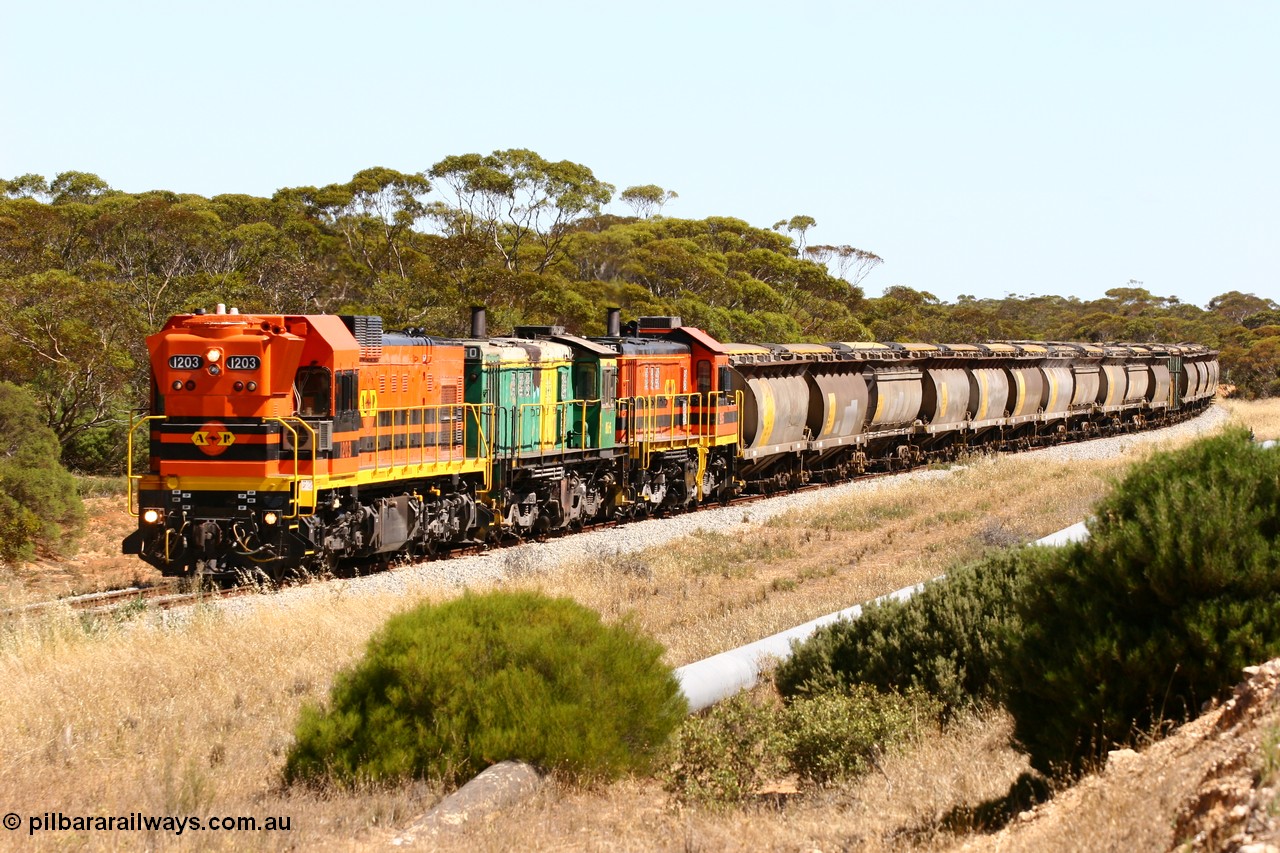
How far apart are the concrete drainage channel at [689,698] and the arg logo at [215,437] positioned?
812cm

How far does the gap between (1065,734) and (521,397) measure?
15.5 metres

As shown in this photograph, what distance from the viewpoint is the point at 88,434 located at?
143ft

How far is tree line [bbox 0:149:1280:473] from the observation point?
4009 centimetres

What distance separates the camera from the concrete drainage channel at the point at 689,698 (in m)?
7.68

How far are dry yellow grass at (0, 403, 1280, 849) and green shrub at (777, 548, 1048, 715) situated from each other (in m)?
0.91

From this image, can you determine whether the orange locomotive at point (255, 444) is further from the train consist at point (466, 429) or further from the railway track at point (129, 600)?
the railway track at point (129, 600)

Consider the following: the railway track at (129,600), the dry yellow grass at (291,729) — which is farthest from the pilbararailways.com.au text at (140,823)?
the railway track at (129,600)

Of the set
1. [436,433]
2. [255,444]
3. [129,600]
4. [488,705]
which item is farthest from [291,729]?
[436,433]

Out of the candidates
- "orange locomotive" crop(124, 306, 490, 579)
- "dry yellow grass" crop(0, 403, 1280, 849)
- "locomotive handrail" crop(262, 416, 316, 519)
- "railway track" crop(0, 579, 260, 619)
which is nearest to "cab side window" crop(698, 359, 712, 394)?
"dry yellow grass" crop(0, 403, 1280, 849)

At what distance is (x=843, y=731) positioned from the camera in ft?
31.0

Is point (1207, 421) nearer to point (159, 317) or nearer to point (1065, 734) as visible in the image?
point (159, 317)

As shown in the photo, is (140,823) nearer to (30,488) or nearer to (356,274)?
(30,488)

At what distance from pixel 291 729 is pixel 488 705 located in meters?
2.11

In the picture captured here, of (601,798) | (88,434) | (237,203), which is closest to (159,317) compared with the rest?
(88,434)
